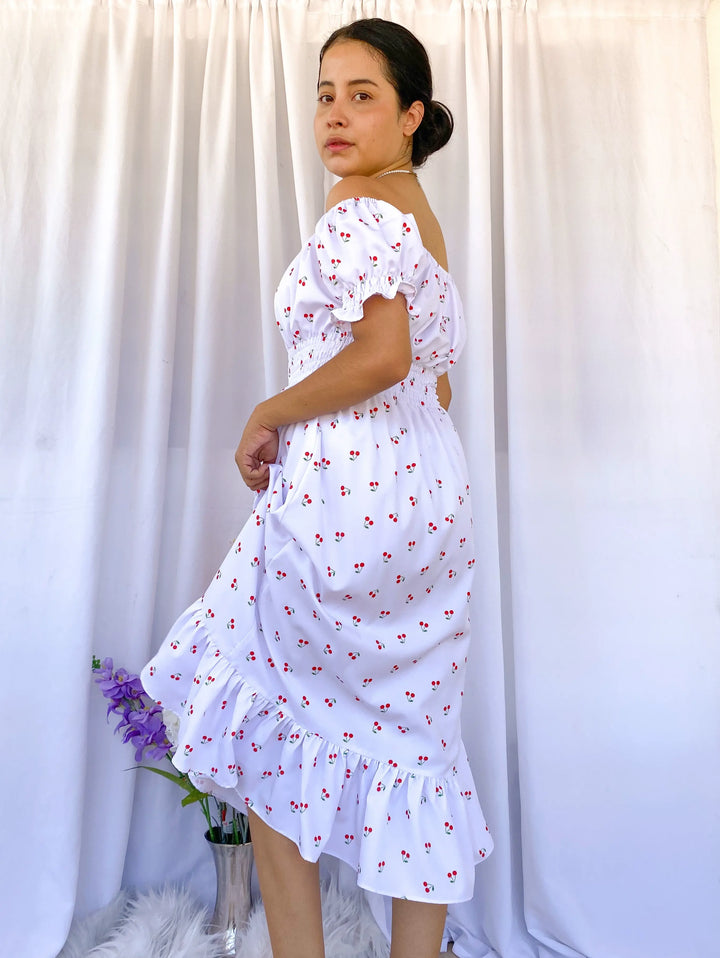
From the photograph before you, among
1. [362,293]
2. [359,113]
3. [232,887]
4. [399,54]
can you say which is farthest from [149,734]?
[399,54]

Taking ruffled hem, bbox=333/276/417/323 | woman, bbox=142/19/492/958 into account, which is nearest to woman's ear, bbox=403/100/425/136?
woman, bbox=142/19/492/958

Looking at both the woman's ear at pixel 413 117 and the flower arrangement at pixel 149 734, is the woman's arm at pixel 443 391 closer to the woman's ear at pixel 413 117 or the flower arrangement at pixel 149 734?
the woman's ear at pixel 413 117

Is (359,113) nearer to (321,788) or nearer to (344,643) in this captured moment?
(344,643)

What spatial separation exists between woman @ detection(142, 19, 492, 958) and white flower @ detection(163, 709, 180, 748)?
35cm

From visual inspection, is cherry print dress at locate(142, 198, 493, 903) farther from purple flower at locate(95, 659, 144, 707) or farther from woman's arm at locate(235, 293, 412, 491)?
purple flower at locate(95, 659, 144, 707)

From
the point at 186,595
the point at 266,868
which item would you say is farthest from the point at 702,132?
the point at 266,868

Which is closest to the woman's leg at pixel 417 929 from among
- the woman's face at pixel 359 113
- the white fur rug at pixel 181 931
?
the white fur rug at pixel 181 931

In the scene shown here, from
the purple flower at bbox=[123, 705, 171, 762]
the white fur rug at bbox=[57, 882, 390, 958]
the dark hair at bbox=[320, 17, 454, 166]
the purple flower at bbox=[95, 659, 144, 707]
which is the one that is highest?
the dark hair at bbox=[320, 17, 454, 166]

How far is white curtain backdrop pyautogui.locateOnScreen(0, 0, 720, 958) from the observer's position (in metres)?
1.91

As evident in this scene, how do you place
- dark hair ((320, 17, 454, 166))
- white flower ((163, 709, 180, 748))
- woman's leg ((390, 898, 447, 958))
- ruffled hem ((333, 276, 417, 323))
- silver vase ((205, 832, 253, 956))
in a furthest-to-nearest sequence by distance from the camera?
silver vase ((205, 832, 253, 956)), white flower ((163, 709, 180, 748)), dark hair ((320, 17, 454, 166)), woman's leg ((390, 898, 447, 958)), ruffled hem ((333, 276, 417, 323))

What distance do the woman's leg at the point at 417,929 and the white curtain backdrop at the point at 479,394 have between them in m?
0.61

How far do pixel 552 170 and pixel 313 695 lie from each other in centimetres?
139

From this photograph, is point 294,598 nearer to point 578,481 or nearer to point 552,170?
point 578,481

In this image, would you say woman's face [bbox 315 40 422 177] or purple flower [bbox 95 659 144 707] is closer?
woman's face [bbox 315 40 422 177]
